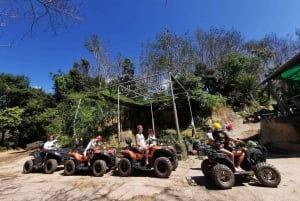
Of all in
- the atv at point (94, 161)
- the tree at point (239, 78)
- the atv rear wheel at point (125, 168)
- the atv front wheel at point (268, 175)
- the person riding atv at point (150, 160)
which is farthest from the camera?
the tree at point (239, 78)

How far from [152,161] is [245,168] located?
2.39 m

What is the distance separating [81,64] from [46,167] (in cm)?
2185

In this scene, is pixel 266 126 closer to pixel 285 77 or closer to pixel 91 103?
pixel 285 77

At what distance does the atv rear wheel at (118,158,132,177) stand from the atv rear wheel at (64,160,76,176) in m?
1.70

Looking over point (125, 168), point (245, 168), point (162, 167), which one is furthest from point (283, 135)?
point (125, 168)

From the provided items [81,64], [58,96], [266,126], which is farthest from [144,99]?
[81,64]

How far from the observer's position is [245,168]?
204 inches

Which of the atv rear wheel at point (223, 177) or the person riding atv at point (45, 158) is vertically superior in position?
the person riding atv at point (45, 158)

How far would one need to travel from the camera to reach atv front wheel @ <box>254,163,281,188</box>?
476cm

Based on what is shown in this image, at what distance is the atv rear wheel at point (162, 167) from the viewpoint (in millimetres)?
6066

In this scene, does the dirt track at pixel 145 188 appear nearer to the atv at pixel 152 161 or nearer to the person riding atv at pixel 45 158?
the atv at pixel 152 161

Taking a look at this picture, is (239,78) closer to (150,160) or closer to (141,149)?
(141,149)

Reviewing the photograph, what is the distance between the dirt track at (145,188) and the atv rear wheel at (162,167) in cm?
16

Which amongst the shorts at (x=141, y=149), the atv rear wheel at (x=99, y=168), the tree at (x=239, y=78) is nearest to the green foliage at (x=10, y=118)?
the atv rear wheel at (x=99, y=168)
